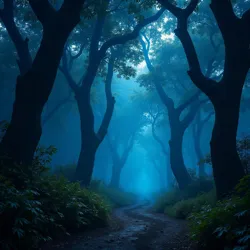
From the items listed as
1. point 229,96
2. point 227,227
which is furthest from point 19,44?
point 227,227

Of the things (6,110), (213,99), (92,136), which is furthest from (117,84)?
(213,99)

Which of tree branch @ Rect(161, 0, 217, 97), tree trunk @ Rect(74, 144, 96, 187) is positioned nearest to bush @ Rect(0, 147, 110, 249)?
tree branch @ Rect(161, 0, 217, 97)

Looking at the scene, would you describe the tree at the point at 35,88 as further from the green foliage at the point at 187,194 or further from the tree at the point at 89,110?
the green foliage at the point at 187,194

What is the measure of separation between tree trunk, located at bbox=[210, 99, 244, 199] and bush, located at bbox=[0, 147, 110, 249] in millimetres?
3861

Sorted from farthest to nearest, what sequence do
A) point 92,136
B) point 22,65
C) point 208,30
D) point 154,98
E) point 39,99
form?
point 154,98 < point 208,30 < point 92,136 < point 22,65 < point 39,99

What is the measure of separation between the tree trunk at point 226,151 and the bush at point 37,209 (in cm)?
386

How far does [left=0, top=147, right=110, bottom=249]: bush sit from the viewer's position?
4.25 meters

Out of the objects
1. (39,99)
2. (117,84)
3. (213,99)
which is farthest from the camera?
(117,84)

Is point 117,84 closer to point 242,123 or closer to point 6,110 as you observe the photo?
point 6,110

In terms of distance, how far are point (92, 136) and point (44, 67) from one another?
278 inches

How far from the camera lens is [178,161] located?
17.2 meters

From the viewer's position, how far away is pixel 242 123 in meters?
40.0

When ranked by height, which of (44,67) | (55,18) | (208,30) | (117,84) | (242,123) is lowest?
(44,67)

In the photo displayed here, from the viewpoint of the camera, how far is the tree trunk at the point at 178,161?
1688 centimetres
